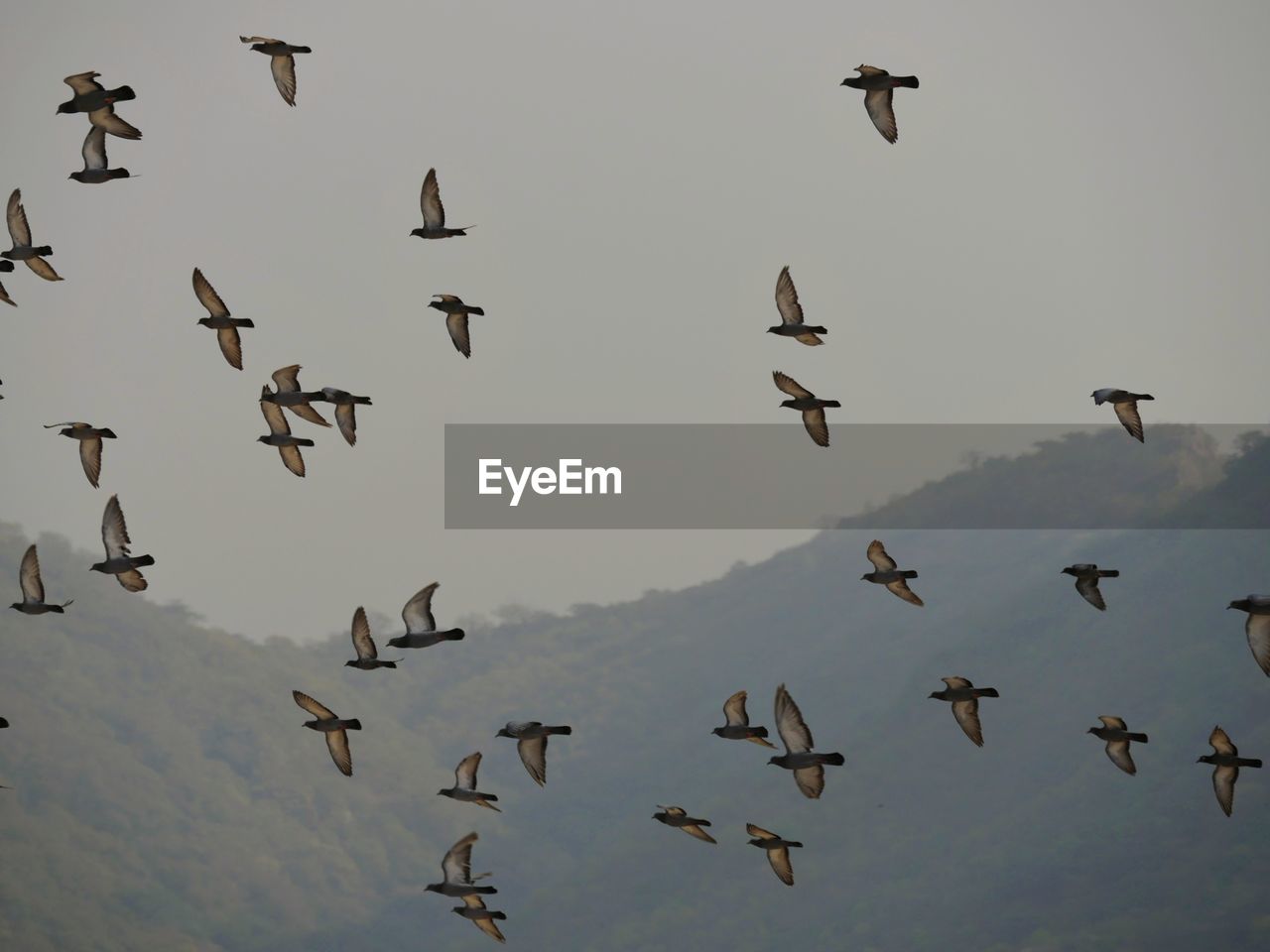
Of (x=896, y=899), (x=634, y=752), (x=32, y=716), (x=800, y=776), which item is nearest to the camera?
(x=800, y=776)

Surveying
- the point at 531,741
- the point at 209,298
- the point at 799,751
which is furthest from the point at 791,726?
the point at 209,298

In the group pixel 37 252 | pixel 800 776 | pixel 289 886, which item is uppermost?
pixel 37 252

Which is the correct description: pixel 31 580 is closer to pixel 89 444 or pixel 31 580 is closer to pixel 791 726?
pixel 89 444

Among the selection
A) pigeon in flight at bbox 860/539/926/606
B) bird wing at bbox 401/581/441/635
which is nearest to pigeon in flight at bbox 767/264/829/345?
pigeon in flight at bbox 860/539/926/606

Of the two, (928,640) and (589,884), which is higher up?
(928,640)

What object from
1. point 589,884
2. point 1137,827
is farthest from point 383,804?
point 1137,827

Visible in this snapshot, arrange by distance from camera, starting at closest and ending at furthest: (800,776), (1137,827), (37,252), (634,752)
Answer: (800,776)
(37,252)
(1137,827)
(634,752)

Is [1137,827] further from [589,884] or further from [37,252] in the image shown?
[37,252]
